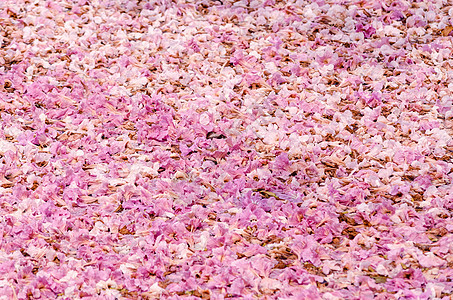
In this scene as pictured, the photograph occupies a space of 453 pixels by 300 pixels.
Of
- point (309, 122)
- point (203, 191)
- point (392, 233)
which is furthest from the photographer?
point (309, 122)

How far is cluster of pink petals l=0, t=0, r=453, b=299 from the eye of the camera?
3785mm

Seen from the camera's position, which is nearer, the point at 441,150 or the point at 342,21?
the point at 441,150

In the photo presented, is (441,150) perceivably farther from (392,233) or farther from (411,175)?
(392,233)

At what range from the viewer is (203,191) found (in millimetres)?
4387

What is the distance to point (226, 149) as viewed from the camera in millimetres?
4727

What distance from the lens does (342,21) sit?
6.06 metres

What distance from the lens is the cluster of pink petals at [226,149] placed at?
3.79 metres

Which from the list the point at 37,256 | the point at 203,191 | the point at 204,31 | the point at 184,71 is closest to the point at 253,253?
the point at 203,191

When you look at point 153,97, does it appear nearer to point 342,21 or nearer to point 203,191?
point 203,191

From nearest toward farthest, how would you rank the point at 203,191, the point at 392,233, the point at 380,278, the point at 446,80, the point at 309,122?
the point at 380,278, the point at 392,233, the point at 203,191, the point at 309,122, the point at 446,80

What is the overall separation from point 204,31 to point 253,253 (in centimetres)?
271

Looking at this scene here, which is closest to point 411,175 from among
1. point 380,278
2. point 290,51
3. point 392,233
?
point 392,233

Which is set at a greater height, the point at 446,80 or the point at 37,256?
the point at 446,80

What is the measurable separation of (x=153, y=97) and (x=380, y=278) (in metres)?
2.36
